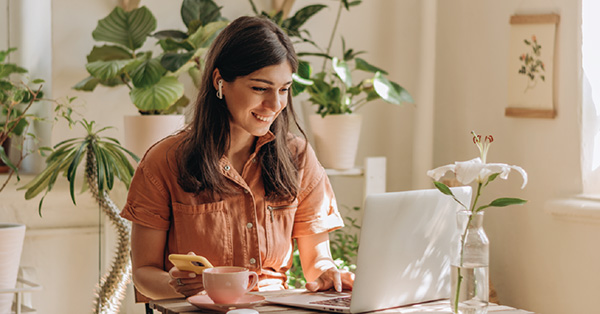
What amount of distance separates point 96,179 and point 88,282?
0.61 metres

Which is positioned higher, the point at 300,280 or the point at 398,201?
the point at 398,201

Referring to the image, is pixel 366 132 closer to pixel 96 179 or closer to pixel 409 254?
pixel 96 179

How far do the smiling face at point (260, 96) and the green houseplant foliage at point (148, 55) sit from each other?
2.63 ft

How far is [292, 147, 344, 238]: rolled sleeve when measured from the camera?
199cm

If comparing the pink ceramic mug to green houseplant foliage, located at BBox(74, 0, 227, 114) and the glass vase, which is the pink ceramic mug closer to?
the glass vase

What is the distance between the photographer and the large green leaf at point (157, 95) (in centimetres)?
264

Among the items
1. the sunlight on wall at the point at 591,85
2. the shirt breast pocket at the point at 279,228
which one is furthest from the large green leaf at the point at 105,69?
the sunlight on wall at the point at 591,85

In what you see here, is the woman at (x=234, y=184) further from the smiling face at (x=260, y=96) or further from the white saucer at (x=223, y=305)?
the white saucer at (x=223, y=305)

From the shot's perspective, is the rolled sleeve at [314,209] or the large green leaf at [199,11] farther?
the large green leaf at [199,11]

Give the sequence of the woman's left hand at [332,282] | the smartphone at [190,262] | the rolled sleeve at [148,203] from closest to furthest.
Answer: the smartphone at [190,262]
the woman's left hand at [332,282]
the rolled sleeve at [148,203]

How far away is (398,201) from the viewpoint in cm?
147

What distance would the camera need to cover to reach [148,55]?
286 centimetres

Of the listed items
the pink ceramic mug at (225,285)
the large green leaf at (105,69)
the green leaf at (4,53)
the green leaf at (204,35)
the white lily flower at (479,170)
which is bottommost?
the pink ceramic mug at (225,285)

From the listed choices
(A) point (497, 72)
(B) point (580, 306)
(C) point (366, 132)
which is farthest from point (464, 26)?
(B) point (580, 306)
